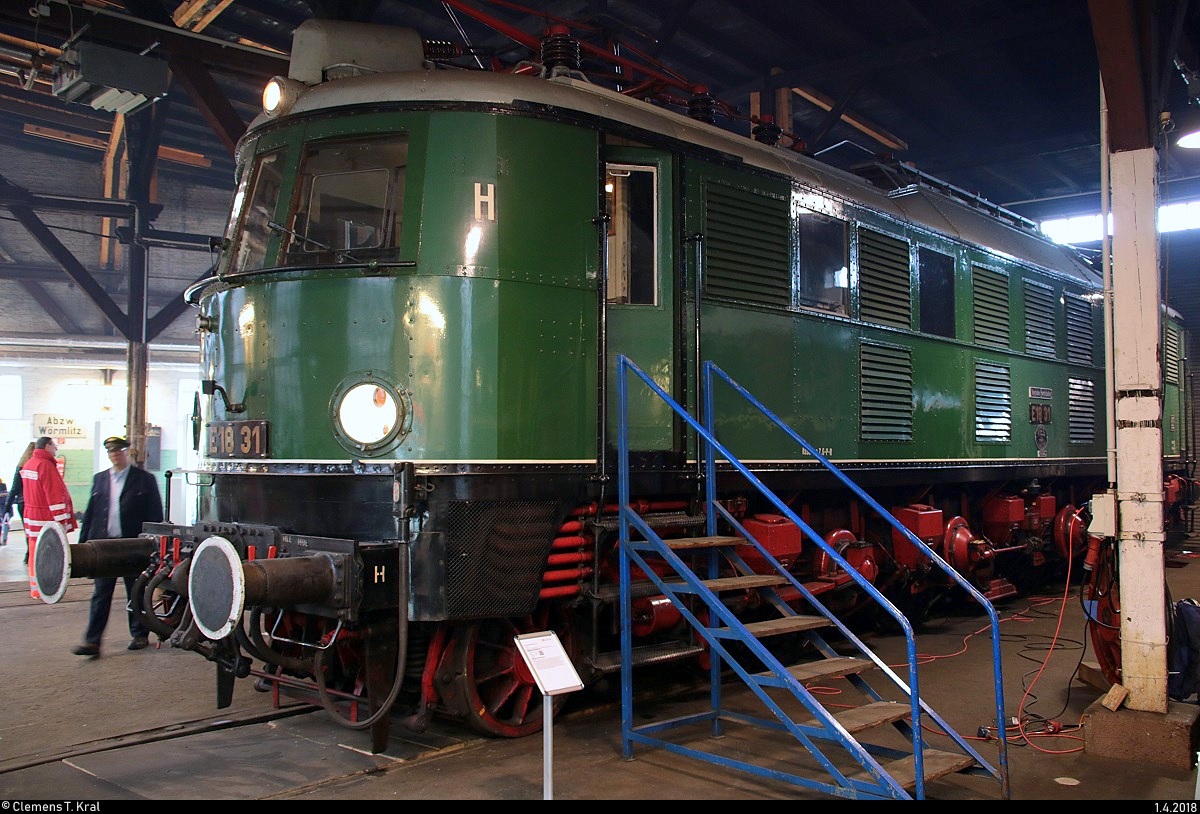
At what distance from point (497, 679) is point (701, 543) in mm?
1420

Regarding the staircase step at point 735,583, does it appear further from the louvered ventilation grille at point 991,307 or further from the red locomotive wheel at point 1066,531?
the red locomotive wheel at point 1066,531

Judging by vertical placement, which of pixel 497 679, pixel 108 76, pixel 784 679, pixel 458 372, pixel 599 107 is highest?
pixel 108 76

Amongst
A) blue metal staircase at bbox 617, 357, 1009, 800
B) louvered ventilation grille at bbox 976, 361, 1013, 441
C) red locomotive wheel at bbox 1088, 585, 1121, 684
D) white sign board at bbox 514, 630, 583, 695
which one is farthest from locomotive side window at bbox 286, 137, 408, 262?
louvered ventilation grille at bbox 976, 361, 1013, 441

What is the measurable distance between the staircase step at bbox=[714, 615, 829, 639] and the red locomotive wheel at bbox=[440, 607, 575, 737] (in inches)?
43.6

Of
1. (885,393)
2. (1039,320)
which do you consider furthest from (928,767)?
(1039,320)

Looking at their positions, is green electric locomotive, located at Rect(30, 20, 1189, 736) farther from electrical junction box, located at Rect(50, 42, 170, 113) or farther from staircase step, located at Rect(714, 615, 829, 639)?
electrical junction box, located at Rect(50, 42, 170, 113)

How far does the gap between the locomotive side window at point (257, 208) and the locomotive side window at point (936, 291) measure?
5643 mm

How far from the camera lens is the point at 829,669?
5.02m

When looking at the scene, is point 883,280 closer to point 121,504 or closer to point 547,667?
point 547,667

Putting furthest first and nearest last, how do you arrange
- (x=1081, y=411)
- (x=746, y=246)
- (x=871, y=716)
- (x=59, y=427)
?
1. (x=59, y=427)
2. (x=1081, y=411)
3. (x=746, y=246)
4. (x=871, y=716)

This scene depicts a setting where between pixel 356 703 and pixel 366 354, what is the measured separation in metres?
1.86

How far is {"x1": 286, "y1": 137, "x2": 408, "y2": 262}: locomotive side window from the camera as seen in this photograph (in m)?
5.45

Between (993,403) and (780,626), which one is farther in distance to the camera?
(993,403)

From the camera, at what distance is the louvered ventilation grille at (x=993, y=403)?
31.6 feet
